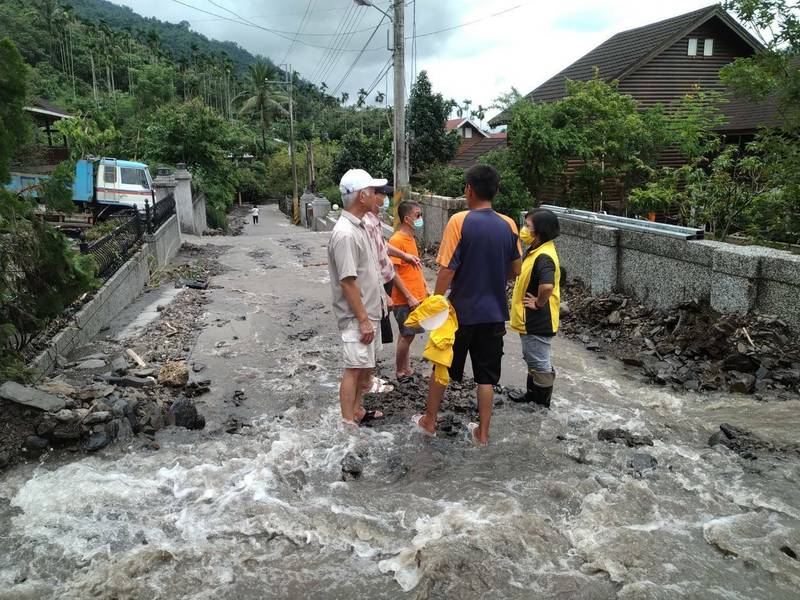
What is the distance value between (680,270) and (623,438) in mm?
3311

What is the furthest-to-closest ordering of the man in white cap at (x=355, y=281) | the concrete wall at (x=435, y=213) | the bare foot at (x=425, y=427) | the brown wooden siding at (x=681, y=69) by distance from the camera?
1. the brown wooden siding at (x=681, y=69)
2. the concrete wall at (x=435, y=213)
3. the bare foot at (x=425, y=427)
4. the man in white cap at (x=355, y=281)

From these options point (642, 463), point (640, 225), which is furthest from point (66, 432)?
point (640, 225)

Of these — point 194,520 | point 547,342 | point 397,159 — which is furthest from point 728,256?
point 397,159

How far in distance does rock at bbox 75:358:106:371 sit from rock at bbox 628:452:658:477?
4904 mm

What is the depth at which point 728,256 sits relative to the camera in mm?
6125

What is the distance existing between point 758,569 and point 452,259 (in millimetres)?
2376

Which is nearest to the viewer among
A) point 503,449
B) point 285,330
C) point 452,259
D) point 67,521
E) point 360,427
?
point 67,521

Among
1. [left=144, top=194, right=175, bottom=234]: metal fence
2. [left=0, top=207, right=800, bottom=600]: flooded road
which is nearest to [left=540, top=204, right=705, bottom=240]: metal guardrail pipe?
[left=0, top=207, right=800, bottom=600]: flooded road

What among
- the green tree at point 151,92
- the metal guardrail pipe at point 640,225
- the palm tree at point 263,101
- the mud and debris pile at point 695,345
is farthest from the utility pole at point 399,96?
the palm tree at point 263,101

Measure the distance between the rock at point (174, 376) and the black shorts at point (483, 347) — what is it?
2852 mm

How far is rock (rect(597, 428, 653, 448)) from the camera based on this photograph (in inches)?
172

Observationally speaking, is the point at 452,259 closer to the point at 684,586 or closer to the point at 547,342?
the point at 547,342

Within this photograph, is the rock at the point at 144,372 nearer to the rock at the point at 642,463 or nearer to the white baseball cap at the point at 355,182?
the white baseball cap at the point at 355,182

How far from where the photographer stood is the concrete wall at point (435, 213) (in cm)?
1311
